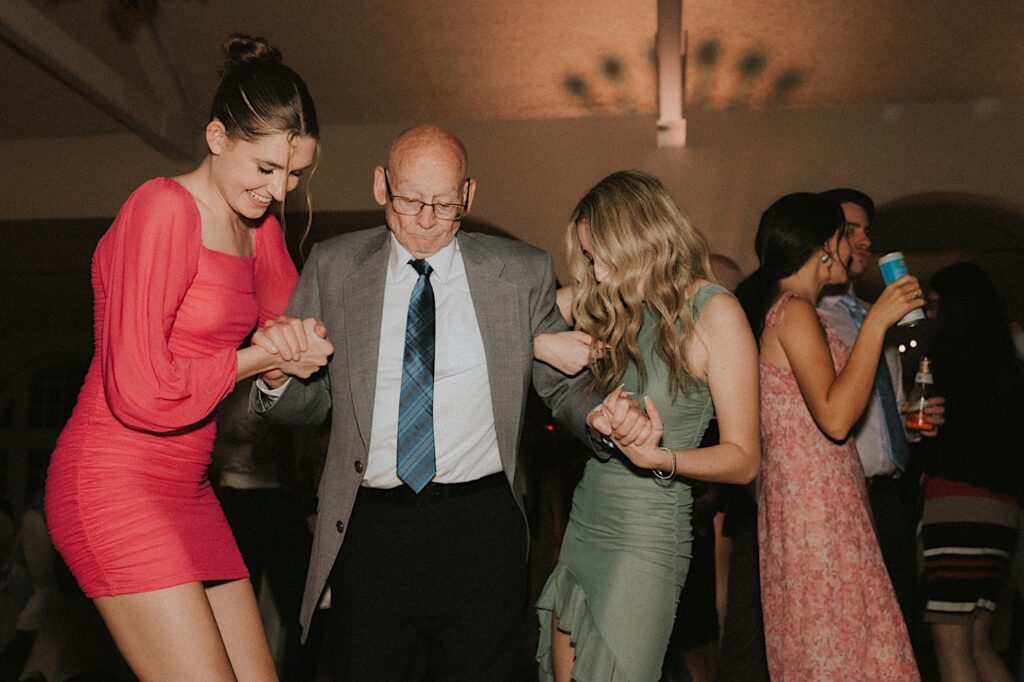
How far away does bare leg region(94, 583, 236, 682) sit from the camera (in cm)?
186

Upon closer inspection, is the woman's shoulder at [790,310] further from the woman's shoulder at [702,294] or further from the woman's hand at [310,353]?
the woman's hand at [310,353]

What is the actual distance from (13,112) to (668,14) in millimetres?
4978

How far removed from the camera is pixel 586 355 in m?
2.24

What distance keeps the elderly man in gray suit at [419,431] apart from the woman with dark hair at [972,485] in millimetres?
1782

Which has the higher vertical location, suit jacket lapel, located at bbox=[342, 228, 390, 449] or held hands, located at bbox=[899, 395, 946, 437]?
suit jacket lapel, located at bbox=[342, 228, 390, 449]

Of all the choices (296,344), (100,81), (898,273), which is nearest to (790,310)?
(898,273)

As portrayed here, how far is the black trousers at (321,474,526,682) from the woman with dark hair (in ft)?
6.15

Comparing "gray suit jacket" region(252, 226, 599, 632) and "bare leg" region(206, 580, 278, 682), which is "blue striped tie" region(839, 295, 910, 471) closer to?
"gray suit jacket" region(252, 226, 599, 632)

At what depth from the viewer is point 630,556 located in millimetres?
2082

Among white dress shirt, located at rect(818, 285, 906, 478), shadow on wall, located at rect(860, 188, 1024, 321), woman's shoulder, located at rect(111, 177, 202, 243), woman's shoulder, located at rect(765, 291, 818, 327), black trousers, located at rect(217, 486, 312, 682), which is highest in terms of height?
shadow on wall, located at rect(860, 188, 1024, 321)

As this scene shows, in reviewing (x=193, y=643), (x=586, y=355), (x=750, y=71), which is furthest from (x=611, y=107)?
(x=193, y=643)

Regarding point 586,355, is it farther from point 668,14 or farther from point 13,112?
point 13,112

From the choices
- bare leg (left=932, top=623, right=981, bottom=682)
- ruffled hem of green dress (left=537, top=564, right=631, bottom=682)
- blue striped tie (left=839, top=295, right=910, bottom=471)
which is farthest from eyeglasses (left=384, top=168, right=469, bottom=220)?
bare leg (left=932, top=623, right=981, bottom=682)

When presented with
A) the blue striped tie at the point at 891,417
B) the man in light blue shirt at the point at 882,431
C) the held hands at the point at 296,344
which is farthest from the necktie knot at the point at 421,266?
the blue striped tie at the point at 891,417
